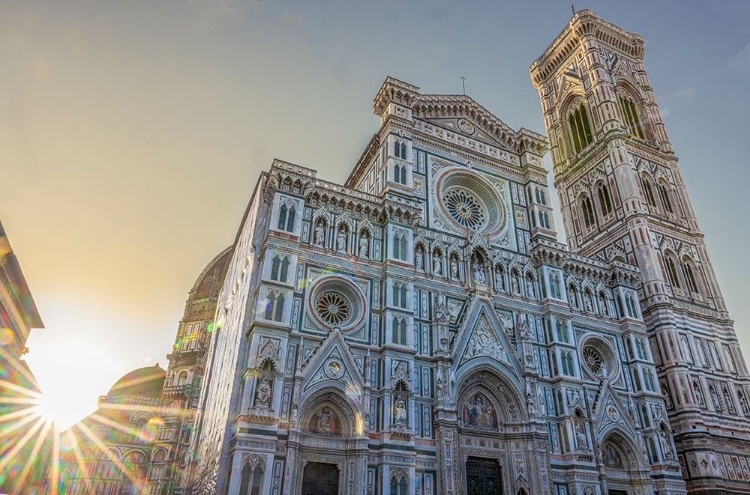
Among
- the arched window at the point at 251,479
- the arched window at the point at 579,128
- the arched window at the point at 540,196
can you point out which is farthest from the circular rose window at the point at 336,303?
the arched window at the point at 579,128

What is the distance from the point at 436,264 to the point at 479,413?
7.26m

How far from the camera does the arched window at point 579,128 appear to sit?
41938 millimetres

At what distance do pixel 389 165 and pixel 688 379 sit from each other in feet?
68.4

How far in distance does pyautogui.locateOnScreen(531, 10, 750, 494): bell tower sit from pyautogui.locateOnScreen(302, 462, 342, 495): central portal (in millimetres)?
16339

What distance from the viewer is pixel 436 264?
2611 cm

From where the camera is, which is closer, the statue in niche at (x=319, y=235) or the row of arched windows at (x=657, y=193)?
the statue in niche at (x=319, y=235)

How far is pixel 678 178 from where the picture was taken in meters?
38.9

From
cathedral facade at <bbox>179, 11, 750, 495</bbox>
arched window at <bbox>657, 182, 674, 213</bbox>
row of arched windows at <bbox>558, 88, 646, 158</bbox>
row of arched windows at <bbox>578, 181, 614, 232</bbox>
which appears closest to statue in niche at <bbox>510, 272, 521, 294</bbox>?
cathedral facade at <bbox>179, 11, 750, 495</bbox>

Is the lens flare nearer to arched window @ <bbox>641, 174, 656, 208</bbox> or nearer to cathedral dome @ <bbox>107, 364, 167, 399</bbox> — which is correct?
cathedral dome @ <bbox>107, 364, 167, 399</bbox>

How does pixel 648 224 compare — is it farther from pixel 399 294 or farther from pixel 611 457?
pixel 399 294

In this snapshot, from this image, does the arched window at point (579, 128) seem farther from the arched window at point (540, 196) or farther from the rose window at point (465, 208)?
the rose window at point (465, 208)

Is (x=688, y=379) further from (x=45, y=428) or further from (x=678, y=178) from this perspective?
(x=45, y=428)

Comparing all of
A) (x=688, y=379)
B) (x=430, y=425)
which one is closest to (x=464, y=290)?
(x=430, y=425)

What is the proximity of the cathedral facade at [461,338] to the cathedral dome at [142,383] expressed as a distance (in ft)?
66.4
